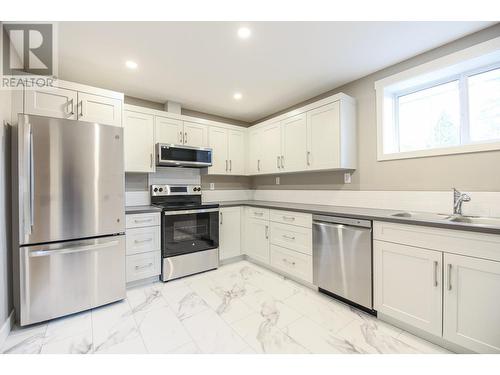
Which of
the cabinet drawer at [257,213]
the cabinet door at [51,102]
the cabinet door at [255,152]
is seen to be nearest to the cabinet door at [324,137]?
the cabinet drawer at [257,213]

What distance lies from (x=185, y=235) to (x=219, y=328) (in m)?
1.30

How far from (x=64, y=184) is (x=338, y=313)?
8.82 feet

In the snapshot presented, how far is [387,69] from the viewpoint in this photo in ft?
7.69

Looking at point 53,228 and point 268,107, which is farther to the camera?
point 268,107

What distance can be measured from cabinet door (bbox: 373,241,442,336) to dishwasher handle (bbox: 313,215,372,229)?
0.59 feet

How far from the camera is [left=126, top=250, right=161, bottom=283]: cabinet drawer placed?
8.05 ft

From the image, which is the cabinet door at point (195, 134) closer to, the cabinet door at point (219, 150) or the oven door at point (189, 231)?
the cabinet door at point (219, 150)

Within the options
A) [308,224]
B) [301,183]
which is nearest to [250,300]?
[308,224]

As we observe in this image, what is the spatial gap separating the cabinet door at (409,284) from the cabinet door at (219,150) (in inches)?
96.0

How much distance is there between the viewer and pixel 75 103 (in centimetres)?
213

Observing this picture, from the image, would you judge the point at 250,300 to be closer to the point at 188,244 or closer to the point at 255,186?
the point at 188,244

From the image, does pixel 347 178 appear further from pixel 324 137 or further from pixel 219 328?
pixel 219 328

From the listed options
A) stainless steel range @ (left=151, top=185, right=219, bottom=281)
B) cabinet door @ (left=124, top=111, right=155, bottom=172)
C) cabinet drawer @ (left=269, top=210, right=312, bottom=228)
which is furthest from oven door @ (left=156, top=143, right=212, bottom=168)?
cabinet drawer @ (left=269, top=210, right=312, bottom=228)

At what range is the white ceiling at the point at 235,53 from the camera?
5.71 ft
